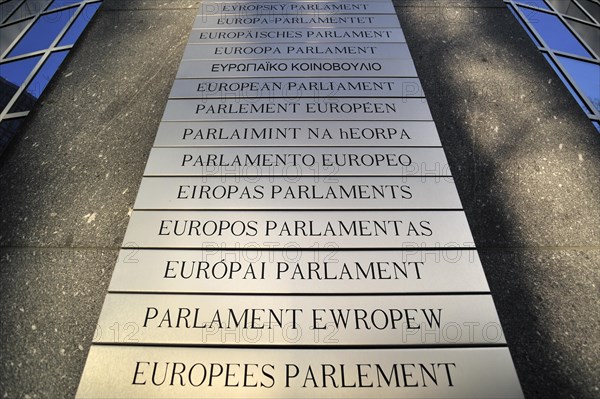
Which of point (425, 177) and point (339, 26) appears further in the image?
point (339, 26)

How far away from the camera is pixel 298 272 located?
7.59 feet

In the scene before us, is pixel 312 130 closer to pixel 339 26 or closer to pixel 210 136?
pixel 210 136

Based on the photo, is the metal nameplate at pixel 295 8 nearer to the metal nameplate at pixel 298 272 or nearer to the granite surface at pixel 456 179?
the granite surface at pixel 456 179

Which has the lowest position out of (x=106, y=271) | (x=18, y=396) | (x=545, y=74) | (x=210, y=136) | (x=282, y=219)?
(x=18, y=396)

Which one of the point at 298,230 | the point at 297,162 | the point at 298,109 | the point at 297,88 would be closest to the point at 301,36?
the point at 297,88

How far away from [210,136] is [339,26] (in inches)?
71.5

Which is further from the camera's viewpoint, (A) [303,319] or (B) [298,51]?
(B) [298,51]

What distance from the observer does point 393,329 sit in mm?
2102

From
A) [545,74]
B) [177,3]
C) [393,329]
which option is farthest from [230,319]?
[177,3]

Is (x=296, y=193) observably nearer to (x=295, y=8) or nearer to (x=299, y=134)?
(x=299, y=134)

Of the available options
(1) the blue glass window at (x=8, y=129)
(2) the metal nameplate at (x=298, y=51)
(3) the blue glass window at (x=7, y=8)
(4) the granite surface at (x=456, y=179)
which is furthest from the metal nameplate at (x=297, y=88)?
(3) the blue glass window at (x=7, y=8)

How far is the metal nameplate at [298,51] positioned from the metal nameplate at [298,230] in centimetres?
169

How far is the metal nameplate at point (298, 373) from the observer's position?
1.93m

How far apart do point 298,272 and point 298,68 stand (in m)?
1.93
